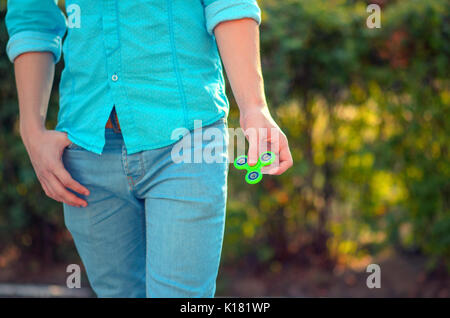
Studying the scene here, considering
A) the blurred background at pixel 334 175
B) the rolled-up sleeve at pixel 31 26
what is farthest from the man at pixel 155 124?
the blurred background at pixel 334 175

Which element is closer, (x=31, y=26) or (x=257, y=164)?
(x=257, y=164)

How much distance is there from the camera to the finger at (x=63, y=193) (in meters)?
1.42

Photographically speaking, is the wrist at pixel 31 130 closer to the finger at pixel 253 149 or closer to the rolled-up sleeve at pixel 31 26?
the rolled-up sleeve at pixel 31 26

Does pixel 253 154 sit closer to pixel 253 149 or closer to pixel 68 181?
pixel 253 149

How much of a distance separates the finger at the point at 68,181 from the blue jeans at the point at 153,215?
0.03m

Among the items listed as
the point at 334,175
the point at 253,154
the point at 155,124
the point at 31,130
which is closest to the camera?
the point at 253,154

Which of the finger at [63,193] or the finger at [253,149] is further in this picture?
the finger at [63,193]

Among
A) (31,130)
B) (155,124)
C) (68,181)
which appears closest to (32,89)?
(31,130)

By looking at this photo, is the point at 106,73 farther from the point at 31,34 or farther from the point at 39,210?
the point at 39,210

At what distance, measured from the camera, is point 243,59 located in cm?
128

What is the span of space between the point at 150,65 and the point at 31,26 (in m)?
0.49

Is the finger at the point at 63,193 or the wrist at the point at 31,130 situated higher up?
the wrist at the point at 31,130
